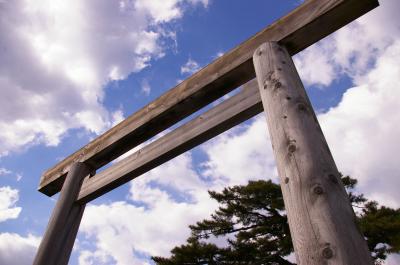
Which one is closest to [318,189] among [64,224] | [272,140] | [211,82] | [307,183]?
[307,183]

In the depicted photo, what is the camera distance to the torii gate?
3.01 feet

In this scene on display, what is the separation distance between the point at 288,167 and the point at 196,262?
9.66 meters

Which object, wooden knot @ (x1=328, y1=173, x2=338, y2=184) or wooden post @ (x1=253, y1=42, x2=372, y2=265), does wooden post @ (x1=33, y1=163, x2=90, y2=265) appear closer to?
wooden post @ (x1=253, y1=42, x2=372, y2=265)

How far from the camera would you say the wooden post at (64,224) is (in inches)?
83.2

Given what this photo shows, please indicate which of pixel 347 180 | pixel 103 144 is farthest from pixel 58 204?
pixel 347 180

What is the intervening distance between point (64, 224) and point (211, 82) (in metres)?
1.64

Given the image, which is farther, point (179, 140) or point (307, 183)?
point (179, 140)

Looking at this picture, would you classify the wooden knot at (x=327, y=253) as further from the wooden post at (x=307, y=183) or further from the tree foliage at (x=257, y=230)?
the tree foliage at (x=257, y=230)

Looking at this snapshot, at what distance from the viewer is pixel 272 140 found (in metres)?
1.27

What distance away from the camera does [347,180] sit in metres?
11.1

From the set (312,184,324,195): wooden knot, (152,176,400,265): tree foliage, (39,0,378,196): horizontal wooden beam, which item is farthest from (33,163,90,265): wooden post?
(152,176,400,265): tree foliage

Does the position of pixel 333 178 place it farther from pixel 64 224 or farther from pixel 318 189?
pixel 64 224

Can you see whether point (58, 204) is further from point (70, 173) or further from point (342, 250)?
point (342, 250)

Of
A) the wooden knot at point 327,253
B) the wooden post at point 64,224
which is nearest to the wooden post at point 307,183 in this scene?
the wooden knot at point 327,253
